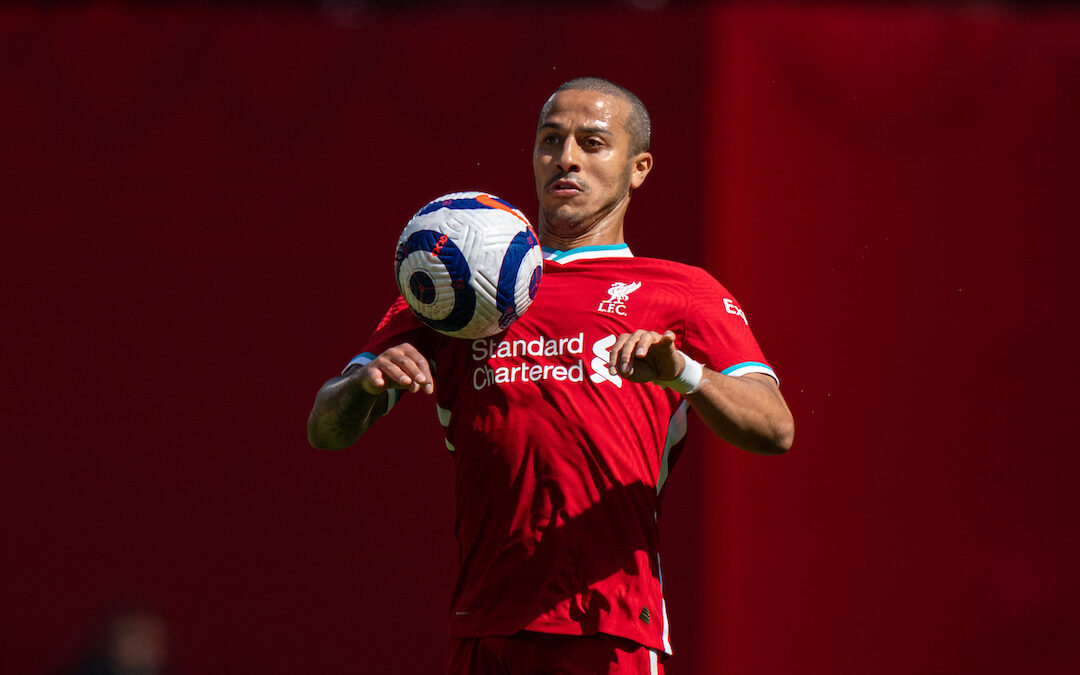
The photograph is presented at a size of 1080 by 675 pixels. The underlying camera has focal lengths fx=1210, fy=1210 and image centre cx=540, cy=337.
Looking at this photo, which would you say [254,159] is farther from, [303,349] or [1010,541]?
[1010,541]

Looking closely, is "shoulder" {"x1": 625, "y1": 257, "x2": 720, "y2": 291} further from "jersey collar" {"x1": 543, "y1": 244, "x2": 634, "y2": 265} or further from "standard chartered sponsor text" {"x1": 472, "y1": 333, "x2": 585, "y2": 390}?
"standard chartered sponsor text" {"x1": 472, "y1": 333, "x2": 585, "y2": 390}

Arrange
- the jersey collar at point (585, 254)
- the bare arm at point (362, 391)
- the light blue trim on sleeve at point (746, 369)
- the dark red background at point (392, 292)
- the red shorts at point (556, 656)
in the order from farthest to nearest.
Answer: the dark red background at point (392, 292) → the jersey collar at point (585, 254) → the light blue trim on sleeve at point (746, 369) → the red shorts at point (556, 656) → the bare arm at point (362, 391)

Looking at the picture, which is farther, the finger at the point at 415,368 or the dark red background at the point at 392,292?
the dark red background at the point at 392,292

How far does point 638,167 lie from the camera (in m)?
3.49

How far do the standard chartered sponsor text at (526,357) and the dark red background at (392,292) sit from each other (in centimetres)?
276

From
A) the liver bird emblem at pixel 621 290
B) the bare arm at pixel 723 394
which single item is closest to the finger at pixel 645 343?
the bare arm at pixel 723 394

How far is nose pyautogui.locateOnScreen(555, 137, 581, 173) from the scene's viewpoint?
3252 millimetres

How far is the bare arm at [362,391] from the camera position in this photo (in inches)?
102

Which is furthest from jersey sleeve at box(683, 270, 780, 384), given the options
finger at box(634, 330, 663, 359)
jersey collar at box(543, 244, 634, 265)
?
finger at box(634, 330, 663, 359)

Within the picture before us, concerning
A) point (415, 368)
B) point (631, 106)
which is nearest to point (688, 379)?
point (415, 368)

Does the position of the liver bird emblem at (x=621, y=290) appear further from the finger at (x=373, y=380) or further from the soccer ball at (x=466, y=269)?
the finger at (x=373, y=380)

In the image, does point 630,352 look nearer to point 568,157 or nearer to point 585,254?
point 585,254

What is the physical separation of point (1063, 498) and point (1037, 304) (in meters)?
0.91

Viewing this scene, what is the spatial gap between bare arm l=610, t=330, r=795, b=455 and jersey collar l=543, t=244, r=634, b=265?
55cm
